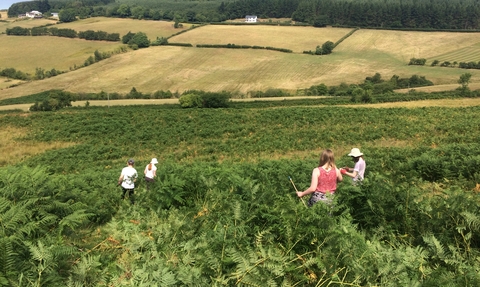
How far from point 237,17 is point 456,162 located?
141417 millimetres

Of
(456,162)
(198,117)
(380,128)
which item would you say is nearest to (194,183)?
(456,162)

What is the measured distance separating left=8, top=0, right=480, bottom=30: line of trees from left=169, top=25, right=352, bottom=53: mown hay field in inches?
393

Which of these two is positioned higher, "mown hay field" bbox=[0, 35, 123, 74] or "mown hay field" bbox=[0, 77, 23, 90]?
"mown hay field" bbox=[0, 35, 123, 74]

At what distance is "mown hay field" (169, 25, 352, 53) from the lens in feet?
309

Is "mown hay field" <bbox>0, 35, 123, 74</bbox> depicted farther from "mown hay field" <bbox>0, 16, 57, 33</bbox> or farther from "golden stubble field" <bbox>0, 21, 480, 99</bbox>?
"mown hay field" <bbox>0, 16, 57, 33</bbox>

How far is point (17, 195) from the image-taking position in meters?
4.86

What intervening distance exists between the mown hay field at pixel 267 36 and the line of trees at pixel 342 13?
32.8ft

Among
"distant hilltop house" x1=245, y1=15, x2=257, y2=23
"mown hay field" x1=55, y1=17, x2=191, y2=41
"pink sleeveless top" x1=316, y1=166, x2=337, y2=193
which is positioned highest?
"distant hilltop house" x1=245, y1=15, x2=257, y2=23

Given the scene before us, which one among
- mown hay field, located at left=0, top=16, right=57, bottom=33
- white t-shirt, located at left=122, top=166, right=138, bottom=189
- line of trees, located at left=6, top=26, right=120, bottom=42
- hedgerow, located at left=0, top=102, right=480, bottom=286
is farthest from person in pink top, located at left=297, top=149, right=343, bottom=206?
mown hay field, located at left=0, top=16, right=57, bottom=33

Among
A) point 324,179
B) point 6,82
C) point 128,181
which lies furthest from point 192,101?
point 6,82

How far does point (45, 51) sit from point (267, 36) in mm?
63932

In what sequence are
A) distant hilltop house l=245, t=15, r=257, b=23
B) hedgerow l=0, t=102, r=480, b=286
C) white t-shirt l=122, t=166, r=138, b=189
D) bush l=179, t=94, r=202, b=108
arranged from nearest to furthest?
hedgerow l=0, t=102, r=480, b=286, white t-shirt l=122, t=166, r=138, b=189, bush l=179, t=94, r=202, b=108, distant hilltop house l=245, t=15, r=257, b=23

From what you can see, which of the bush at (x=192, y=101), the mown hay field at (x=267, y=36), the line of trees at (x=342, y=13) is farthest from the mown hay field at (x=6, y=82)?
the line of trees at (x=342, y=13)

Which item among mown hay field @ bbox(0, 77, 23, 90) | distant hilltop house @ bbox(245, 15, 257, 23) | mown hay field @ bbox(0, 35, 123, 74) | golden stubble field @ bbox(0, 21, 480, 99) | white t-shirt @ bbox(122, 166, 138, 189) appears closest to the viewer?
white t-shirt @ bbox(122, 166, 138, 189)
